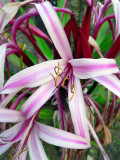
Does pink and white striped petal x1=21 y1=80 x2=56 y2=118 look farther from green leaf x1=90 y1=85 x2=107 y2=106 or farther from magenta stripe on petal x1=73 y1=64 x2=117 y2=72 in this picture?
green leaf x1=90 y1=85 x2=107 y2=106

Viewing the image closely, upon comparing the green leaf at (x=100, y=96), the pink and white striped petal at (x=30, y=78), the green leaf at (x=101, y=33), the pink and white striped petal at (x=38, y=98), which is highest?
the green leaf at (x=101, y=33)

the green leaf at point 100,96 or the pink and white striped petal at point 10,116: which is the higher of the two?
the green leaf at point 100,96

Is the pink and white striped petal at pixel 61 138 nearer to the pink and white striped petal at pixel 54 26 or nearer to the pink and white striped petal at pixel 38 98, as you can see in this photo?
the pink and white striped petal at pixel 38 98

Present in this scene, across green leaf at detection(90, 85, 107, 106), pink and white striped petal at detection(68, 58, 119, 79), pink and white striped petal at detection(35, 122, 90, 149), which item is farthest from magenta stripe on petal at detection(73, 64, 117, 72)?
green leaf at detection(90, 85, 107, 106)

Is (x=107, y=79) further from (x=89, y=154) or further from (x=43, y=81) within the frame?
(x=89, y=154)

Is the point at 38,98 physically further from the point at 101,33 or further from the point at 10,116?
the point at 101,33

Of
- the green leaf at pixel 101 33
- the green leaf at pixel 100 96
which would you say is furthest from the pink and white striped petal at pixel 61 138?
the green leaf at pixel 101 33
